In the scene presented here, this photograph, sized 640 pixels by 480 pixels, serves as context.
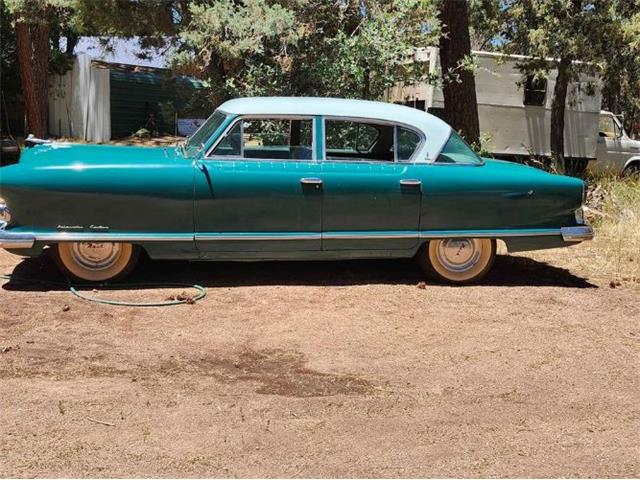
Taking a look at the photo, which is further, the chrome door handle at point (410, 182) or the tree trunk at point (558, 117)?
the tree trunk at point (558, 117)

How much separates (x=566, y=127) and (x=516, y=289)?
1162 cm

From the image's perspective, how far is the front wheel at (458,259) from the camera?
20.7ft

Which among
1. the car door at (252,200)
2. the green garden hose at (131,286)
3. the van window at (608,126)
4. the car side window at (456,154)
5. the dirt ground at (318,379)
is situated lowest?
the dirt ground at (318,379)

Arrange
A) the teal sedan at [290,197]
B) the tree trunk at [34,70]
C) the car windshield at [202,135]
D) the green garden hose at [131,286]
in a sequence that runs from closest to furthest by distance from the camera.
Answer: the green garden hose at [131,286] < the teal sedan at [290,197] < the car windshield at [202,135] < the tree trunk at [34,70]

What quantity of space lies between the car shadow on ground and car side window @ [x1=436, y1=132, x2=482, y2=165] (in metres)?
1.15

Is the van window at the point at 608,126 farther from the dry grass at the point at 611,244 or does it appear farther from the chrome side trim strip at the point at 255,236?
the chrome side trim strip at the point at 255,236

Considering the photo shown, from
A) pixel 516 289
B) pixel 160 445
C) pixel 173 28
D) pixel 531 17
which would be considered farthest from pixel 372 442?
pixel 531 17

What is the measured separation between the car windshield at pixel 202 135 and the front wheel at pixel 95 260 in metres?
0.97

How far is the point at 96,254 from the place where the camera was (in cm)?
578

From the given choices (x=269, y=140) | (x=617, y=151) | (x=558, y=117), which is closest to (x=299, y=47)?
(x=269, y=140)

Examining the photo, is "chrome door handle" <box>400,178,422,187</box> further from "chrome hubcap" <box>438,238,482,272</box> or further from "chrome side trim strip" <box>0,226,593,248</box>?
"chrome hubcap" <box>438,238,482,272</box>

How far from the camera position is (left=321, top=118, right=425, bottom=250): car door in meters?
5.88

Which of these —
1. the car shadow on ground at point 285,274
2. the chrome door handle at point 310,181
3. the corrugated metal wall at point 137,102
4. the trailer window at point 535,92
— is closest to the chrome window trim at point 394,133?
the chrome door handle at point 310,181

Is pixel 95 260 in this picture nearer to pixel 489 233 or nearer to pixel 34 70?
pixel 489 233
